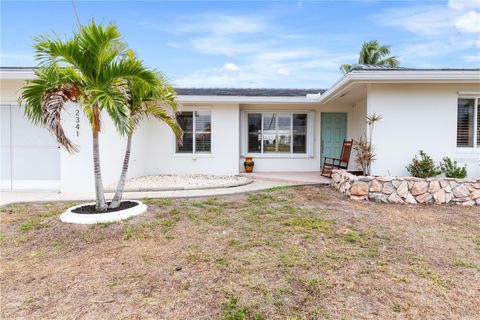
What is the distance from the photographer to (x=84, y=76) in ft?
14.0

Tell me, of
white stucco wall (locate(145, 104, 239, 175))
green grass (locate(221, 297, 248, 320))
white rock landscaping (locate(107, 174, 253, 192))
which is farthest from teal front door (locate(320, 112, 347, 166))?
green grass (locate(221, 297, 248, 320))

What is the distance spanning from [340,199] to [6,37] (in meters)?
8.90

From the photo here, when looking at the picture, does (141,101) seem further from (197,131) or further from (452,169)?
(452,169)

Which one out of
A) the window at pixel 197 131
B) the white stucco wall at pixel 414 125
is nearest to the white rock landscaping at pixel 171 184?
the window at pixel 197 131

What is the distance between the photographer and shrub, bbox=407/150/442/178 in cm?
644

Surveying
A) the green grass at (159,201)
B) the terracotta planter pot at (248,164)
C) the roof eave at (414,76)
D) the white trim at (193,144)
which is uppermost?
the roof eave at (414,76)

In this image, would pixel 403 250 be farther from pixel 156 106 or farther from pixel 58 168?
pixel 58 168

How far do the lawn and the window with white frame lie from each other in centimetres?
265

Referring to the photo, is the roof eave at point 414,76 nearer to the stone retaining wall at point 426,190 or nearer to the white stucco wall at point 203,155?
the stone retaining wall at point 426,190

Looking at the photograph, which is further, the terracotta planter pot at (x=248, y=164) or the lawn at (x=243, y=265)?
the terracotta planter pot at (x=248, y=164)

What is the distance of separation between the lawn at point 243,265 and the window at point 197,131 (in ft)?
15.1

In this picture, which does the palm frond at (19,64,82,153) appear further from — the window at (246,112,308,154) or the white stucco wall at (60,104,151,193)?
the window at (246,112,308,154)

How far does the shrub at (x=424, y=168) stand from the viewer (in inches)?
253

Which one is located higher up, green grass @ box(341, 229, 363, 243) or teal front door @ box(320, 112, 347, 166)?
teal front door @ box(320, 112, 347, 166)
